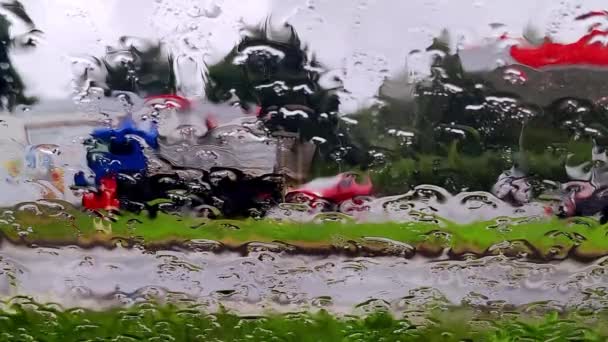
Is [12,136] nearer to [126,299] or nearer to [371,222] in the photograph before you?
[126,299]

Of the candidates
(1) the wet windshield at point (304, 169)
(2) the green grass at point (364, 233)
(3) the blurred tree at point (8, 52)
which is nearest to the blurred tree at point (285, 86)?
(1) the wet windshield at point (304, 169)

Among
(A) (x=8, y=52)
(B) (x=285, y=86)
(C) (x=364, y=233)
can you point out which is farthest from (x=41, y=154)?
(C) (x=364, y=233)

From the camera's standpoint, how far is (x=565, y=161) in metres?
0.84

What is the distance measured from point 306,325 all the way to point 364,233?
17cm

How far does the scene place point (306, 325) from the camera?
925 millimetres

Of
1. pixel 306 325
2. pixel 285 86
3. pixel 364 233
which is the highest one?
pixel 285 86

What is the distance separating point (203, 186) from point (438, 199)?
34cm

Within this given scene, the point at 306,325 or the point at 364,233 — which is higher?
the point at 364,233

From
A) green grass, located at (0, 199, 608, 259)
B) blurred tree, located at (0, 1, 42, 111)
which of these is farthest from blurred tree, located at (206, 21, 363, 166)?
blurred tree, located at (0, 1, 42, 111)

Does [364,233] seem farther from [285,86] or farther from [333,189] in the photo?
[285,86]

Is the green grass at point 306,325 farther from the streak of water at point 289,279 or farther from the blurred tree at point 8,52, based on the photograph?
the blurred tree at point 8,52

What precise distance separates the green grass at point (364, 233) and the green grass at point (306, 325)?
109 mm

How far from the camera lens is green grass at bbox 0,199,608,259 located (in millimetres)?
875

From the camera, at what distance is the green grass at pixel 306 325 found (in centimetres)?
→ 92
